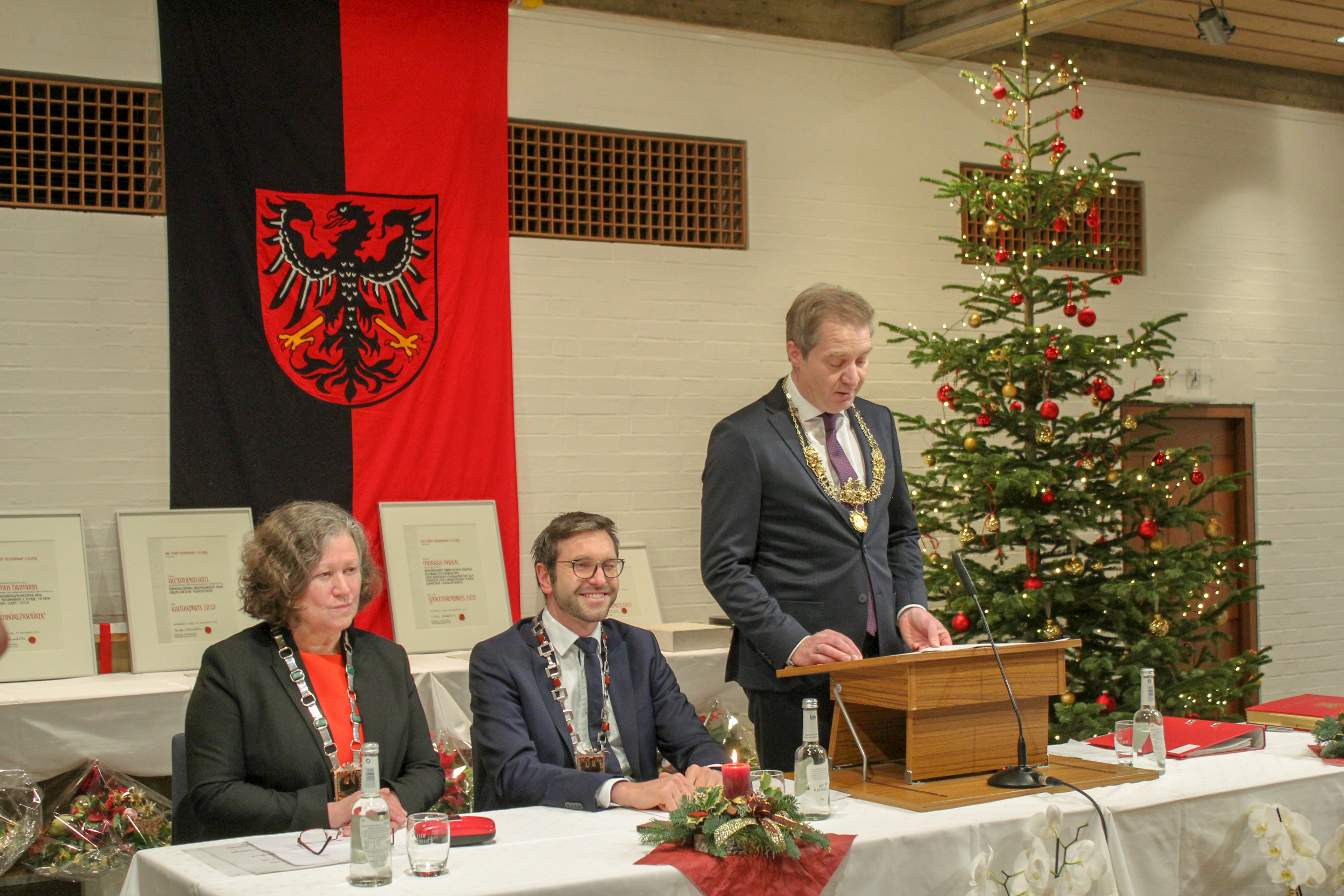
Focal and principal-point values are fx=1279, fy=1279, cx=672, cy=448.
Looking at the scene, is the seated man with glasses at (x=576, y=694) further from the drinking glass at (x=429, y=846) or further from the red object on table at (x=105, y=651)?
the red object on table at (x=105, y=651)

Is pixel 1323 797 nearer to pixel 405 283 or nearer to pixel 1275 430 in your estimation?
pixel 405 283

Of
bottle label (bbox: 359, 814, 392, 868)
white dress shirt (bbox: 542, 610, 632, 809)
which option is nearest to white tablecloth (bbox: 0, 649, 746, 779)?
white dress shirt (bbox: 542, 610, 632, 809)

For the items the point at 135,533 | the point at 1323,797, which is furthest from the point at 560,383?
the point at 1323,797

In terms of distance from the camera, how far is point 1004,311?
5031 millimetres

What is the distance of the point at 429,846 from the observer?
6.27 feet

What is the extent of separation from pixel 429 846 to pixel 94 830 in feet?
7.90

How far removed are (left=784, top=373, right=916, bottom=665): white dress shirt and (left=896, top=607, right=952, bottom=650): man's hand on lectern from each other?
0.07ft

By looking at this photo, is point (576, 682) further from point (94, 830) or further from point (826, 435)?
point (94, 830)

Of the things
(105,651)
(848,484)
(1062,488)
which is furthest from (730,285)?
(848,484)

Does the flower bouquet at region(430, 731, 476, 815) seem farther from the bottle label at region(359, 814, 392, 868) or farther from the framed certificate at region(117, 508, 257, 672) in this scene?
the bottle label at region(359, 814, 392, 868)

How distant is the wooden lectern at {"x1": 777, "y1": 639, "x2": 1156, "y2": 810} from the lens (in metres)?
2.32

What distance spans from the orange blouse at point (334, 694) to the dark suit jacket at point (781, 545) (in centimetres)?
79

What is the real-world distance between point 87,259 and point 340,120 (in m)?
1.08

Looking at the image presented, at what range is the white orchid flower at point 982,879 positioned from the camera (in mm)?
2096
